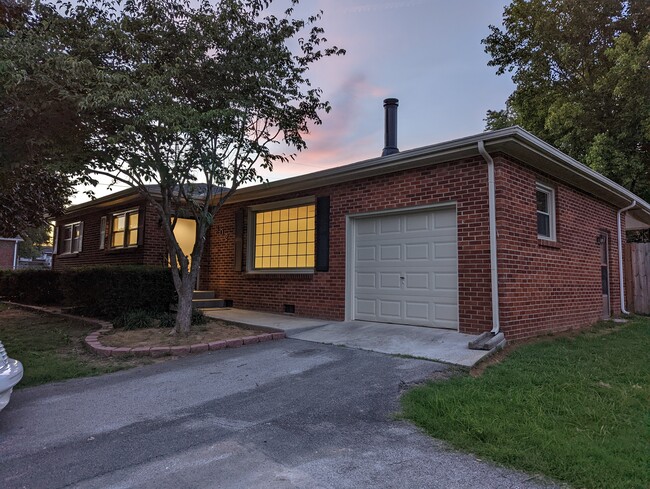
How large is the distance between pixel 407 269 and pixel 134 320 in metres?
5.19

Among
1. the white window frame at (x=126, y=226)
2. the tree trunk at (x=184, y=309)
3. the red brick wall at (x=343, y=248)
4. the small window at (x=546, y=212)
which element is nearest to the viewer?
the red brick wall at (x=343, y=248)

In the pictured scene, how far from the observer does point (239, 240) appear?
1080 cm

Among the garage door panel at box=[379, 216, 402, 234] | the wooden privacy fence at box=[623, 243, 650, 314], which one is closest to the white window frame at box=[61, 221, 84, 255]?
the garage door panel at box=[379, 216, 402, 234]

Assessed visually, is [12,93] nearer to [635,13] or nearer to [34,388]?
[34,388]

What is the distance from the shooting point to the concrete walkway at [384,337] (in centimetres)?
563

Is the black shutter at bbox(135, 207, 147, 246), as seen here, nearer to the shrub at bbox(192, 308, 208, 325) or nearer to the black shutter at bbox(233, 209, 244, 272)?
the black shutter at bbox(233, 209, 244, 272)

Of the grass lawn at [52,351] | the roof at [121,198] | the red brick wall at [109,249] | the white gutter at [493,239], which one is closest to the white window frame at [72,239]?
the red brick wall at [109,249]

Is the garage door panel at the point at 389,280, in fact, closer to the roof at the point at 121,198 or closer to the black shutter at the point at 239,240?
the black shutter at the point at 239,240

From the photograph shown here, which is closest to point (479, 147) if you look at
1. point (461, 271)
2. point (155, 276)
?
point (461, 271)

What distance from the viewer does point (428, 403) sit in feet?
12.9

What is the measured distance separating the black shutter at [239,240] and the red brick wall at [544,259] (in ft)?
21.0

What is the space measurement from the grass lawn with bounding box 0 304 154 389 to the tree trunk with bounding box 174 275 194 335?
1.21 metres

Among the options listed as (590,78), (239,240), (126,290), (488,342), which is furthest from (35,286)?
(590,78)

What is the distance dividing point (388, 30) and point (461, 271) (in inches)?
278
